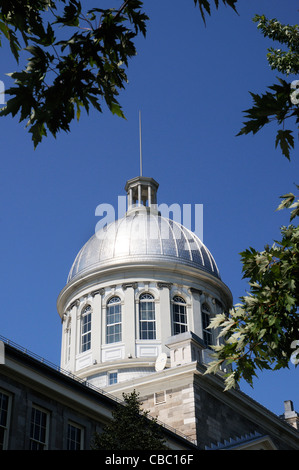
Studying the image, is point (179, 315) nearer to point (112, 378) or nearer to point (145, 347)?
point (145, 347)

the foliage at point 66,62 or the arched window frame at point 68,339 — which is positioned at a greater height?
the arched window frame at point 68,339

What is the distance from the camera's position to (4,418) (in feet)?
66.0

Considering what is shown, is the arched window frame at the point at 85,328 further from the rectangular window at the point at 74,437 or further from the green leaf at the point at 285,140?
the green leaf at the point at 285,140

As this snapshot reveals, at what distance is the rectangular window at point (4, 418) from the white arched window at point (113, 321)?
2014 centimetres

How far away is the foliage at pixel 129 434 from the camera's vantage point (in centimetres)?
1995

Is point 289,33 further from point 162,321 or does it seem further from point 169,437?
point 162,321

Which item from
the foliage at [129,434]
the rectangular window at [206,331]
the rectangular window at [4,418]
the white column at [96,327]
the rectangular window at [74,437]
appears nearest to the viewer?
the rectangular window at [4,418]

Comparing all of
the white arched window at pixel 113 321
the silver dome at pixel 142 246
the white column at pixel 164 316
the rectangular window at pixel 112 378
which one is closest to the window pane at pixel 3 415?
the rectangular window at pixel 112 378

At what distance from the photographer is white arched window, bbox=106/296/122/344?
1608 inches

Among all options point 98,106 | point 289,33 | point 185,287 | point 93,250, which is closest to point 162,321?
point 185,287

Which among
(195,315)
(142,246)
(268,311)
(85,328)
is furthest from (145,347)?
(268,311)

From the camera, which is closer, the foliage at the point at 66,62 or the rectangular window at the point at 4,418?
the foliage at the point at 66,62

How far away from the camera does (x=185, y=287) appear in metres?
42.6
